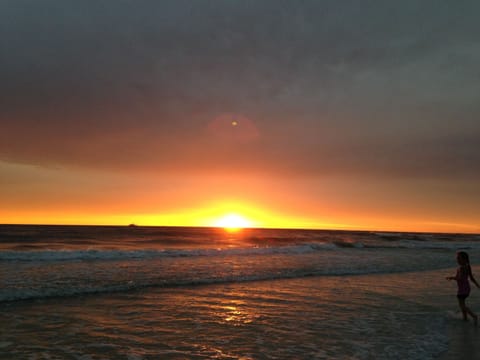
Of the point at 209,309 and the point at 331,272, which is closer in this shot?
the point at 209,309

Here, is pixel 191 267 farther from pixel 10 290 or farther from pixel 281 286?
pixel 10 290

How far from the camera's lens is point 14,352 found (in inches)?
293

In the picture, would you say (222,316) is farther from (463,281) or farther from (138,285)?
(463,281)

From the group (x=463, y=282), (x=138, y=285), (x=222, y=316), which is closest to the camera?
(x=222, y=316)

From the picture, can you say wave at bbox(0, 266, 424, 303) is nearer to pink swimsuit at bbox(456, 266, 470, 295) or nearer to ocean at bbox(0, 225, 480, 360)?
ocean at bbox(0, 225, 480, 360)

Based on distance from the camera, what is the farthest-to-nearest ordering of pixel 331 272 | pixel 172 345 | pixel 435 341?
pixel 331 272 < pixel 435 341 < pixel 172 345

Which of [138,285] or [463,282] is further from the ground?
[463,282]

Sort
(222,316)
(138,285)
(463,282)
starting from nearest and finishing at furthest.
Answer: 1. (222,316)
2. (463,282)
3. (138,285)

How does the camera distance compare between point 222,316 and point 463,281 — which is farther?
point 463,281

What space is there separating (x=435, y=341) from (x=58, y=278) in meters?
15.1

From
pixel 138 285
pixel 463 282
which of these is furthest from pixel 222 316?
pixel 463 282

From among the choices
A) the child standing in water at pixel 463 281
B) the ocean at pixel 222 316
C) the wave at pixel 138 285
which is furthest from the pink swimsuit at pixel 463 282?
the wave at pixel 138 285

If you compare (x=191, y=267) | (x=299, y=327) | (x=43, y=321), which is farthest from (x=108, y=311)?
(x=191, y=267)

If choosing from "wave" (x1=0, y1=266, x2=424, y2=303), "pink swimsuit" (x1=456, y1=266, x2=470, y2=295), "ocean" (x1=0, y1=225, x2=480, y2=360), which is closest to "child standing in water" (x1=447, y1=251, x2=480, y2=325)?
"pink swimsuit" (x1=456, y1=266, x2=470, y2=295)
